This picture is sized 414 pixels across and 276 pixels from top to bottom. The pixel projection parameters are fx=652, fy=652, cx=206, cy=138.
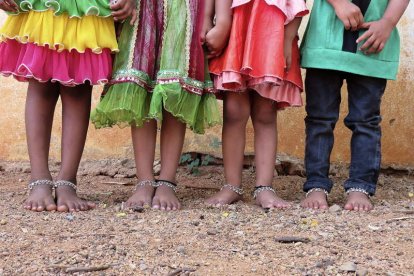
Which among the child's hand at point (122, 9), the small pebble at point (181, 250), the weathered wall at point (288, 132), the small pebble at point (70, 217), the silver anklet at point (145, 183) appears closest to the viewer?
the small pebble at point (181, 250)

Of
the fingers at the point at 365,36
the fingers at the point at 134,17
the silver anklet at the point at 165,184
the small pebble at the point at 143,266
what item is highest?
the fingers at the point at 134,17

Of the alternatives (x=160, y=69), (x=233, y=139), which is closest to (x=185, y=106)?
(x=160, y=69)

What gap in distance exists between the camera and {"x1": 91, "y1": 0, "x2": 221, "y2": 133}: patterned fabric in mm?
2826

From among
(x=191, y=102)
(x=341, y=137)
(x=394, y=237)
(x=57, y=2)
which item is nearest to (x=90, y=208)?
(x=191, y=102)

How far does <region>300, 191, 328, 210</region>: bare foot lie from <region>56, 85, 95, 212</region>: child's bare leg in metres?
0.96

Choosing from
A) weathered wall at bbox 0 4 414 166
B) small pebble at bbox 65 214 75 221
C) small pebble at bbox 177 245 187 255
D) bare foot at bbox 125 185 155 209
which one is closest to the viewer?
small pebble at bbox 177 245 187 255

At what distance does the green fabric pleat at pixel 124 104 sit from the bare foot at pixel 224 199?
0.49 meters

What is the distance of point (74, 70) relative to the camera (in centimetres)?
281

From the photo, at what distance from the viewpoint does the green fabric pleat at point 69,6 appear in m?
2.73

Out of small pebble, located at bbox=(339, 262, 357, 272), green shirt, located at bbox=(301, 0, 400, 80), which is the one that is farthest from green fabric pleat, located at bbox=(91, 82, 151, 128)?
small pebble, located at bbox=(339, 262, 357, 272)

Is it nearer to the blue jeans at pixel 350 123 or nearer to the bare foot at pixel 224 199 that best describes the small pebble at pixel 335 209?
the blue jeans at pixel 350 123

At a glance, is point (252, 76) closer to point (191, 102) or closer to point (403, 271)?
point (191, 102)

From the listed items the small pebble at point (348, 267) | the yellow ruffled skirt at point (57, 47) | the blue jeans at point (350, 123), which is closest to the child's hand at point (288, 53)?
the blue jeans at point (350, 123)

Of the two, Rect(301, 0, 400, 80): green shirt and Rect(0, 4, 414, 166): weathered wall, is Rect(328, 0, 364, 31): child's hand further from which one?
Rect(0, 4, 414, 166): weathered wall
